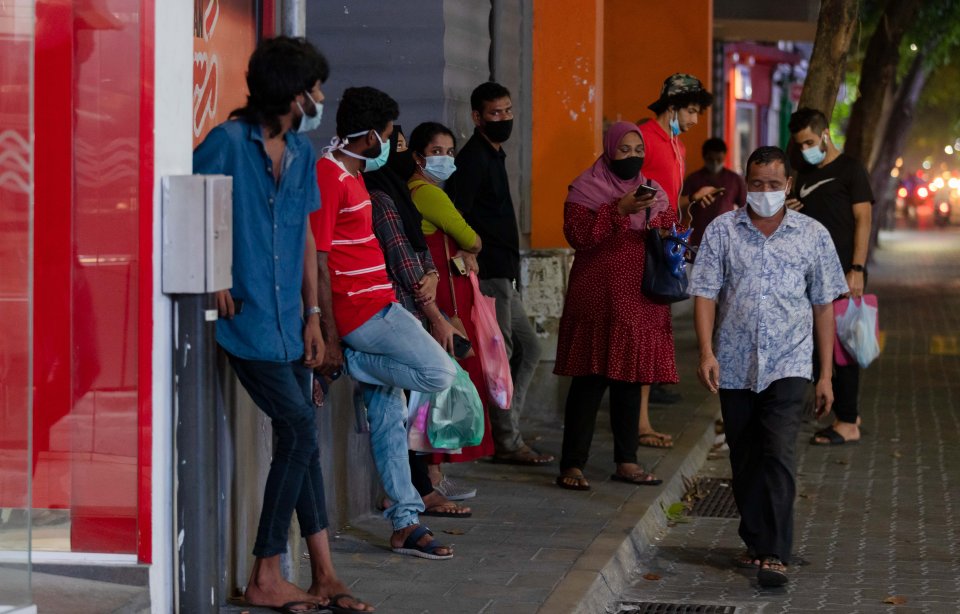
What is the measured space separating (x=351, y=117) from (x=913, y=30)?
20844mm

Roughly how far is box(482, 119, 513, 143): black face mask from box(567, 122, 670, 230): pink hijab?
1.64ft

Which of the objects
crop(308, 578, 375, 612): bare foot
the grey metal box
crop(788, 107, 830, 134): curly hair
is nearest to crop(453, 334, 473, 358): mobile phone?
crop(308, 578, 375, 612): bare foot

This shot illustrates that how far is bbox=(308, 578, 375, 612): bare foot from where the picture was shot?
18.6 ft

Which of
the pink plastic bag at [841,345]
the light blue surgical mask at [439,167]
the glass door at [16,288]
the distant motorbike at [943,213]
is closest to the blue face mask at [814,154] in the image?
the pink plastic bag at [841,345]

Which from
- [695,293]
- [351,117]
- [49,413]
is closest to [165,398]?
[49,413]

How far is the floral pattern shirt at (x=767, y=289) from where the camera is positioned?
675 centimetres

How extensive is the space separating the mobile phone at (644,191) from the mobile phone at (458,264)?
36.6 inches

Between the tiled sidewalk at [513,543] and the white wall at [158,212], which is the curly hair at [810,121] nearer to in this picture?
the tiled sidewalk at [513,543]

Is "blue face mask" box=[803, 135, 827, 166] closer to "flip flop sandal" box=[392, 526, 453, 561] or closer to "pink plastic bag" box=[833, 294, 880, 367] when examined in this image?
"pink plastic bag" box=[833, 294, 880, 367]

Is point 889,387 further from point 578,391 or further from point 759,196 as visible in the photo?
point 759,196

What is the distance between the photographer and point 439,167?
7727 millimetres

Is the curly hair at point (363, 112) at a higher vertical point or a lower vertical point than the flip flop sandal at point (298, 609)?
higher

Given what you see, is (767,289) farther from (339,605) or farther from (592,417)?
(339,605)

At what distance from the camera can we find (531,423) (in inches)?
419
